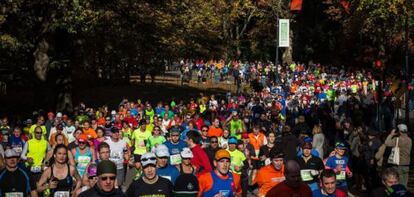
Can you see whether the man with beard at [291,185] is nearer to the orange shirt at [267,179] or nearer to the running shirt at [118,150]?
the orange shirt at [267,179]

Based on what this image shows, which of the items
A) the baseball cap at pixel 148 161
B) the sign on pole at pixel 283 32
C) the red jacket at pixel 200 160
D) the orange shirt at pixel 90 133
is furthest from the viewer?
the sign on pole at pixel 283 32

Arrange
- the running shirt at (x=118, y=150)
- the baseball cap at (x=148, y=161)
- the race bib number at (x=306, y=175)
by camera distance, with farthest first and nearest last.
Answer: the running shirt at (x=118, y=150) → the race bib number at (x=306, y=175) → the baseball cap at (x=148, y=161)

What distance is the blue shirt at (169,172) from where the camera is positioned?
32.5ft

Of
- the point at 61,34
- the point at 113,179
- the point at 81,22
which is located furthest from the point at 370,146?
the point at 61,34

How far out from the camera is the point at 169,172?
10.1m

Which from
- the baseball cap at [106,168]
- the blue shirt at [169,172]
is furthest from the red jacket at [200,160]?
the baseball cap at [106,168]

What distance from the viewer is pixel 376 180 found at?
50.1 ft

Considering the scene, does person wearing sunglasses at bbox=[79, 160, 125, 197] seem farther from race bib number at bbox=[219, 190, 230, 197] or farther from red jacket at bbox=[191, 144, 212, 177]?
red jacket at bbox=[191, 144, 212, 177]

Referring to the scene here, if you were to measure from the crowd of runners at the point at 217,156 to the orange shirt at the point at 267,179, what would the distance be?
0.01 meters

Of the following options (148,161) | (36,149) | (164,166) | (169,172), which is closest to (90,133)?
(36,149)

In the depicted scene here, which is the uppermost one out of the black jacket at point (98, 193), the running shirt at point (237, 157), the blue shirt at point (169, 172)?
the black jacket at point (98, 193)

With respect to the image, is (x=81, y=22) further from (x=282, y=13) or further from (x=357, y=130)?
(x=282, y=13)

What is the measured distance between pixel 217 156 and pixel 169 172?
1705 millimetres

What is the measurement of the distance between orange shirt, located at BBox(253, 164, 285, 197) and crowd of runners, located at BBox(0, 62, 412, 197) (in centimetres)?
1
